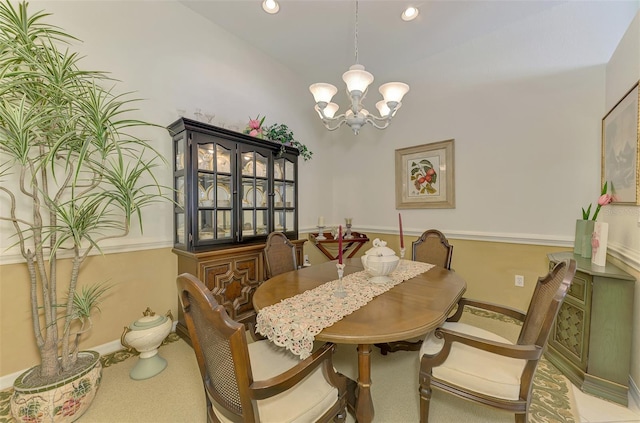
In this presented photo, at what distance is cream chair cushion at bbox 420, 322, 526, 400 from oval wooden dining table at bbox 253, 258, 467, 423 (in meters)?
0.27

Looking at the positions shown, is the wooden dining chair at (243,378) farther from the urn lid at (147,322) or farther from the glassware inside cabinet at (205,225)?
the glassware inside cabinet at (205,225)

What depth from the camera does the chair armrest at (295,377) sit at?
83 centimetres

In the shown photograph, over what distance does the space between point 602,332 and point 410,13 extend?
10.3ft

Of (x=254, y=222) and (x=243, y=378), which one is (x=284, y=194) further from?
(x=243, y=378)

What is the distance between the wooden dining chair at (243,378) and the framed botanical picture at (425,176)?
9.02ft

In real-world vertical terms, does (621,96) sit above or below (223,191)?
above

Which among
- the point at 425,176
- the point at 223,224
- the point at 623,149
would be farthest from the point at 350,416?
the point at 425,176

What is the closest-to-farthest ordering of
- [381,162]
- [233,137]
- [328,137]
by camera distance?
[233,137]
[381,162]
[328,137]

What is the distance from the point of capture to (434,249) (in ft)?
7.82

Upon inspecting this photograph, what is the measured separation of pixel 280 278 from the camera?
1.80 m

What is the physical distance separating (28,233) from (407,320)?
2.58 m

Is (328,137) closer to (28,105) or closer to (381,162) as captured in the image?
(381,162)

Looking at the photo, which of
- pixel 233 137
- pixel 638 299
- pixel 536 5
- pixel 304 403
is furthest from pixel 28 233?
pixel 536 5

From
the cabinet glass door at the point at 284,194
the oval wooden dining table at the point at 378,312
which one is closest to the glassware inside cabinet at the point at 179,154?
the cabinet glass door at the point at 284,194
